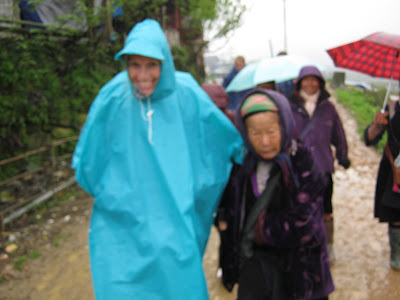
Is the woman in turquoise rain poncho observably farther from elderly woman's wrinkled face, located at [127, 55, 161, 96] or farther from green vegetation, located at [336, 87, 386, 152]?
green vegetation, located at [336, 87, 386, 152]

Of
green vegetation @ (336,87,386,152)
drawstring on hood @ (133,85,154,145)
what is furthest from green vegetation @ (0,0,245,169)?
green vegetation @ (336,87,386,152)

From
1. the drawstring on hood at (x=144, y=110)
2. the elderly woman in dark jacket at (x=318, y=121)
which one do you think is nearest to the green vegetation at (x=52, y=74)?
Answer: the drawstring on hood at (x=144, y=110)

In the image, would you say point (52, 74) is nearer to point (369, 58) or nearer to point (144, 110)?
point (144, 110)

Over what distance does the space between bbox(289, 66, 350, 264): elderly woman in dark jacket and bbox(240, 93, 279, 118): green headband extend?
123cm

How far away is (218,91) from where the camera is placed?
3018mm

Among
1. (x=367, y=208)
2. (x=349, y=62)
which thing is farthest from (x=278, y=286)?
(x=367, y=208)

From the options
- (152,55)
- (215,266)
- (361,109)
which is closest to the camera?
(152,55)

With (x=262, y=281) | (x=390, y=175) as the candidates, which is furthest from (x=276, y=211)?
(x=390, y=175)

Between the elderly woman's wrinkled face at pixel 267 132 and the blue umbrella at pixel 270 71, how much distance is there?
6.86ft

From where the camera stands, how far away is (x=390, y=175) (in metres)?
2.84

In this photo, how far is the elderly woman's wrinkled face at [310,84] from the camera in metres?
2.99

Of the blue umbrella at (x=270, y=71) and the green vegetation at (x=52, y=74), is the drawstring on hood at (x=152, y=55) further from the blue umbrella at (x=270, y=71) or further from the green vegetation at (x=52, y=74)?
the green vegetation at (x=52, y=74)

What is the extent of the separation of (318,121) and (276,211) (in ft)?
4.68

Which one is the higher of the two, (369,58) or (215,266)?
(369,58)
